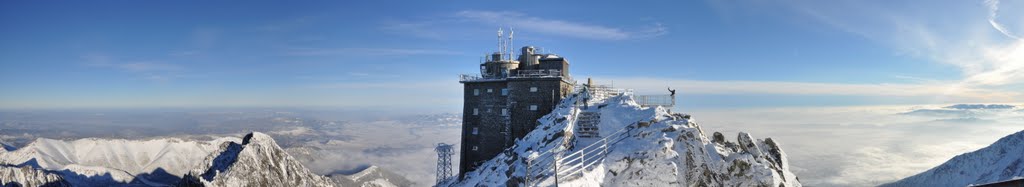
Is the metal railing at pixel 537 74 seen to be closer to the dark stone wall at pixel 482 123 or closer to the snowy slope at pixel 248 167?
the dark stone wall at pixel 482 123

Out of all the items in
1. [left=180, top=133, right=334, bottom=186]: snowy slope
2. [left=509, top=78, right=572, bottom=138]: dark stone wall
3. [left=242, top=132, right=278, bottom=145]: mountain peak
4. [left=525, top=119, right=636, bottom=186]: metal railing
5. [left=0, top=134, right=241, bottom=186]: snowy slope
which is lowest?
[left=0, top=134, right=241, bottom=186]: snowy slope

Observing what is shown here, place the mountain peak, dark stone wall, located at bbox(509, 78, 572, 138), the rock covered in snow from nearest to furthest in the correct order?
dark stone wall, located at bbox(509, 78, 572, 138) < the mountain peak < the rock covered in snow

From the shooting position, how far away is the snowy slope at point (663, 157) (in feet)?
93.9

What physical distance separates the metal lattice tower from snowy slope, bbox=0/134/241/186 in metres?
98.5

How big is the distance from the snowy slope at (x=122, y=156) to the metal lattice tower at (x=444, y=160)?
98.5 m

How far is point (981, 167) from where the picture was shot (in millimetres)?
83000

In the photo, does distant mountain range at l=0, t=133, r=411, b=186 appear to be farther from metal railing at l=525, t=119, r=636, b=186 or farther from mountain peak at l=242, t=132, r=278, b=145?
metal railing at l=525, t=119, r=636, b=186

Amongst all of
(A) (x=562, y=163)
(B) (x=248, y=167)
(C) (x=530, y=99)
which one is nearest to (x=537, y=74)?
(C) (x=530, y=99)

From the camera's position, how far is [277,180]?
8175 centimetres

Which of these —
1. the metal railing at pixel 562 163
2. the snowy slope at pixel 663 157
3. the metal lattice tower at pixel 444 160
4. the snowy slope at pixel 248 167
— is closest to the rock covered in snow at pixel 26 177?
the snowy slope at pixel 248 167

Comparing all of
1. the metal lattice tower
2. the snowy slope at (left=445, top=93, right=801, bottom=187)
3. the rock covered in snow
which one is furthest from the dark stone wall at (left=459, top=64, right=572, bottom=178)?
the rock covered in snow

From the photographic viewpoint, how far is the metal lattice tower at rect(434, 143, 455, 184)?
55.9 m

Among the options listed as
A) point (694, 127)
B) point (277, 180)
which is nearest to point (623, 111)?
point (694, 127)

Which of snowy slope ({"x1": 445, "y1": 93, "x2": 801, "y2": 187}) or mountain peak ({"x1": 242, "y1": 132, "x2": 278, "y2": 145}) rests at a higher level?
snowy slope ({"x1": 445, "y1": 93, "x2": 801, "y2": 187})
